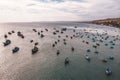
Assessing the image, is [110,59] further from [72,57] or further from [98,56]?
[72,57]

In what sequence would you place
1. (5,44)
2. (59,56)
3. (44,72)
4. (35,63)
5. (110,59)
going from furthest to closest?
(5,44), (59,56), (110,59), (35,63), (44,72)

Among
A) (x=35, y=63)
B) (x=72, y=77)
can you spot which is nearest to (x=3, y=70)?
(x=35, y=63)

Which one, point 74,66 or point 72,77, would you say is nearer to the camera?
point 72,77

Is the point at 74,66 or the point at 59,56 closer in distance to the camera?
the point at 74,66

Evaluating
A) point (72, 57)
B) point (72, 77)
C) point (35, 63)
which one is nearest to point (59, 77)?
point (72, 77)

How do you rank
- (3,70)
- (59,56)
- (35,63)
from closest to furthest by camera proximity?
(3,70), (35,63), (59,56)

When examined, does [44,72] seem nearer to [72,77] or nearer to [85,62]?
[72,77]

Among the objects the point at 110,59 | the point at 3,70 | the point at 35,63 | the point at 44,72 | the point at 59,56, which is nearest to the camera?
the point at 44,72

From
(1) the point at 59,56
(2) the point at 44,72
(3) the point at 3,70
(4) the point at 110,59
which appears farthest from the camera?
(1) the point at 59,56

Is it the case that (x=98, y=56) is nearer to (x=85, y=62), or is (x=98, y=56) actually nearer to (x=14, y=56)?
(x=85, y=62)
